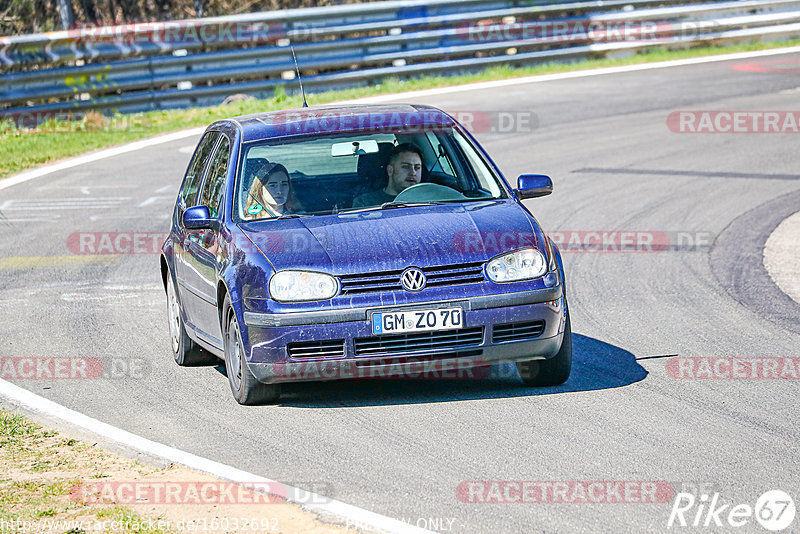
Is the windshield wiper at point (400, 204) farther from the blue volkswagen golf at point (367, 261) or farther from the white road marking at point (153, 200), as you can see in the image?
the white road marking at point (153, 200)

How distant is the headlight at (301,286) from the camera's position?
21.9 ft

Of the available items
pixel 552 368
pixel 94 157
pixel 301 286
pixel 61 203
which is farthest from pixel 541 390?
pixel 94 157

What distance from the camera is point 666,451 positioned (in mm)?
5859

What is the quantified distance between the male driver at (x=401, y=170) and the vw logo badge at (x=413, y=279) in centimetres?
119

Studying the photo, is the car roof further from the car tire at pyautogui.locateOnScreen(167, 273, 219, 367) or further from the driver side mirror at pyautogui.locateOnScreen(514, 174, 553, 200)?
the car tire at pyautogui.locateOnScreen(167, 273, 219, 367)

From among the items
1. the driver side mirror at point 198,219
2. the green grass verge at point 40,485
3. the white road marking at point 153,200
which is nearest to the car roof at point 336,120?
the driver side mirror at point 198,219

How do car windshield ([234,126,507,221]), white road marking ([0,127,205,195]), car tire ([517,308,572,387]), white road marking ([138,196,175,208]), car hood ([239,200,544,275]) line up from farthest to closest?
white road marking ([0,127,205,195]) → white road marking ([138,196,175,208]) → car windshield ([234,126,507,221]) → car tire ([517,308,572,387]) → car hood ([239,200,544,275])

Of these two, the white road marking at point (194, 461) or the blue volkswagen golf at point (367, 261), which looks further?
the blue volkswagen golf at point (367, 261)

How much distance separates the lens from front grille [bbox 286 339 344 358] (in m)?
6.66

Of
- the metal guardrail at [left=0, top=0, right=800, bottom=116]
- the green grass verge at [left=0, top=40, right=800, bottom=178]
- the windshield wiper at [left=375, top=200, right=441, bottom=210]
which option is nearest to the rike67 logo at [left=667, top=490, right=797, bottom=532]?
the windshield wiper at [left=375, top=200, right=441, bottom=210]

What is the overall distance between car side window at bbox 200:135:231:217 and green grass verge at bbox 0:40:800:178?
32.6 ft

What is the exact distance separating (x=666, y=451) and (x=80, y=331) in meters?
5.08

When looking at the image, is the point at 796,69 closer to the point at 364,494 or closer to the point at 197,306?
the point at 197,306

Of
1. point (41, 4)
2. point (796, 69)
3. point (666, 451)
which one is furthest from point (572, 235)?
point (41, 4)
